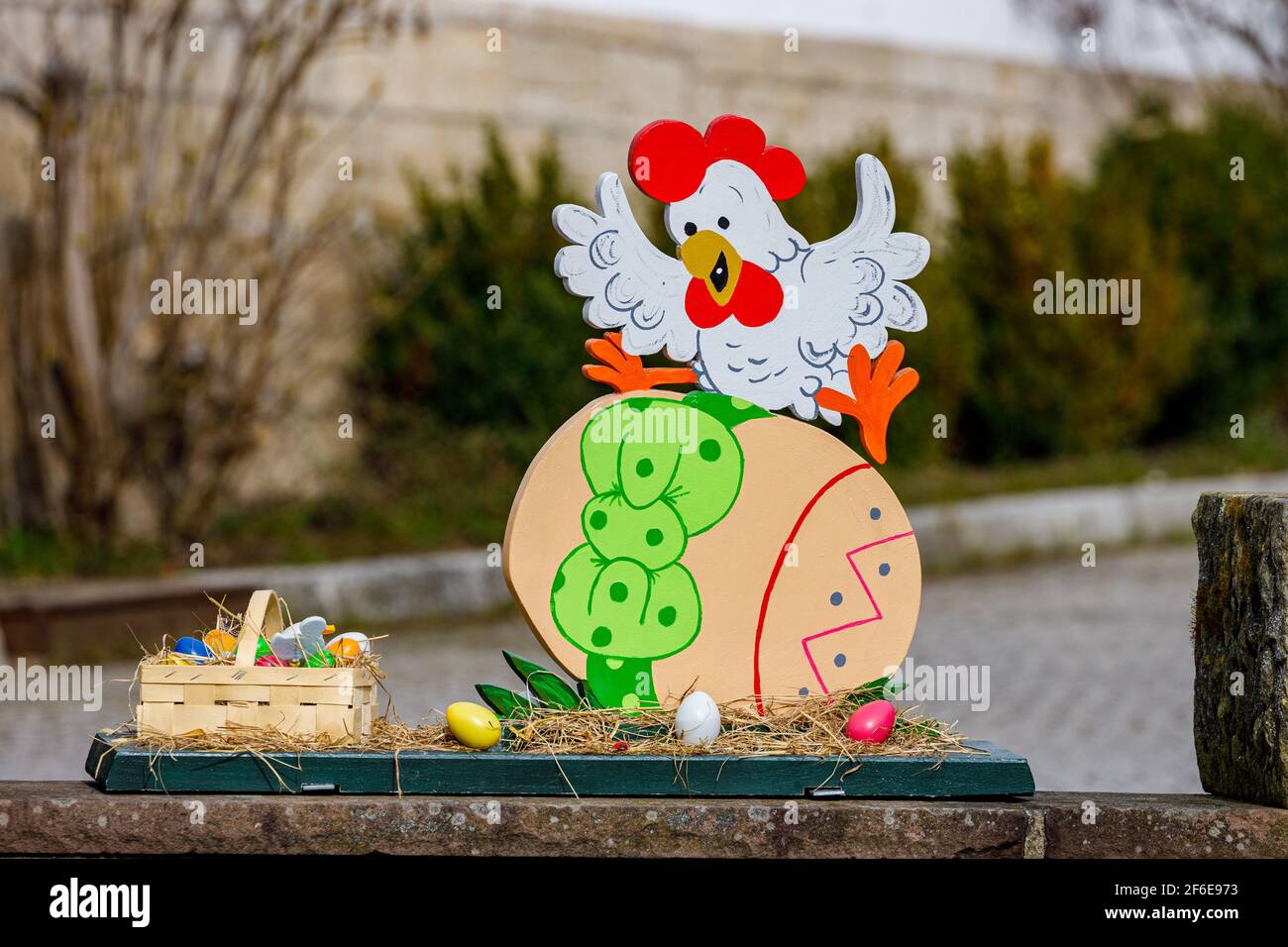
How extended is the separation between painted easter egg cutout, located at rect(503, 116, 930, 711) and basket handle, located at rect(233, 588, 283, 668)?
0.49 m

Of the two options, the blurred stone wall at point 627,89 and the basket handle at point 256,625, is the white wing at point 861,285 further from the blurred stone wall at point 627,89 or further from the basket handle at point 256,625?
the blurred stone wall at point 627,89

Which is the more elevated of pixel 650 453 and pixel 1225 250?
pixel 1225 250

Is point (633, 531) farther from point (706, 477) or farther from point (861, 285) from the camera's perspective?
point (861, 285)

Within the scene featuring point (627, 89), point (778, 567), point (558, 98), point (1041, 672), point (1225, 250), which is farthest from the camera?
point (1225, 250)

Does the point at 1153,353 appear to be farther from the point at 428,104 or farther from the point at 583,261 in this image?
the point at 583,261

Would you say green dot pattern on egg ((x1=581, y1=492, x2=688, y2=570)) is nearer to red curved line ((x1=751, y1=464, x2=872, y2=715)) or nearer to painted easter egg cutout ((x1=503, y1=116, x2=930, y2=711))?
painted easter egg cutout ((x1=503, y1=116, x2=930, y2=711))

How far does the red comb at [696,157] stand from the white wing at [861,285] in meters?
0.16

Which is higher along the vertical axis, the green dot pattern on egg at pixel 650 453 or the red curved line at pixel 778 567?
the green dot pattern on egg at pixel 650 453

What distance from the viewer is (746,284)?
3.24 metres

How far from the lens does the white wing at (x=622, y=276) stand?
3.15 meters

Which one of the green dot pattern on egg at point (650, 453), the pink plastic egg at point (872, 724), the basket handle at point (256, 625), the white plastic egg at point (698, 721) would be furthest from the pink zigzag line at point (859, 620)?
the basket handle at point (256, 625)

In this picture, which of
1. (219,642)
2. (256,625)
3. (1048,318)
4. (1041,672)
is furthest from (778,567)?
(1048,318)

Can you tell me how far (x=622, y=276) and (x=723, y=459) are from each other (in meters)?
0.43
